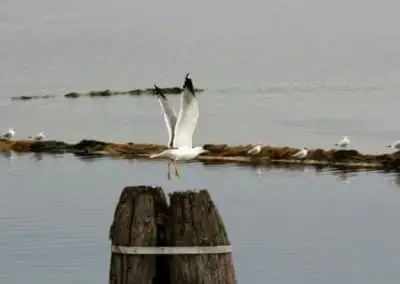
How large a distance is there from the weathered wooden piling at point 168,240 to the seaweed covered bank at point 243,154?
17315mm

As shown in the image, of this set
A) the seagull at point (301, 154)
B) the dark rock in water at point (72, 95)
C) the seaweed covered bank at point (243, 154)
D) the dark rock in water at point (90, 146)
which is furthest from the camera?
the dark rock in water at point (72, 95)

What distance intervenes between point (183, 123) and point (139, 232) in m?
1.09

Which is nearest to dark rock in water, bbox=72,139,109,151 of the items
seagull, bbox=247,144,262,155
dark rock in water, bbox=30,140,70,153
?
dark rock in water, bbox=30,140,70,153

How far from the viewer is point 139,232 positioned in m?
6.44

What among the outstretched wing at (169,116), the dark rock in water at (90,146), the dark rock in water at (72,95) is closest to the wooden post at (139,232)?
the outstretched wing at (169,116)

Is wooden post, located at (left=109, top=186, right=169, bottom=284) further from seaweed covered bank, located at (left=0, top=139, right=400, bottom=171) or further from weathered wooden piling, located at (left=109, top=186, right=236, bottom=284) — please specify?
seaweed covered bank, located at (left=0, top=139, right=400, bottom=171)

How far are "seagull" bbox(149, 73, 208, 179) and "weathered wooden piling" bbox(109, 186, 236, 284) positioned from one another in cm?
95

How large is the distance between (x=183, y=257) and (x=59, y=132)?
32257mm

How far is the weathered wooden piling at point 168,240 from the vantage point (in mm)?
6375

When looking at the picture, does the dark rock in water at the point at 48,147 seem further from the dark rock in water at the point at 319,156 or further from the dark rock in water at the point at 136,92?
the dark rock in water at the point at 136,92

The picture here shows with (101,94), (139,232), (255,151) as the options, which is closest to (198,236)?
(139,232)

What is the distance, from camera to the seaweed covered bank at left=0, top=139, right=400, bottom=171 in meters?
26.1

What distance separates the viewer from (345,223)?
2022 cm

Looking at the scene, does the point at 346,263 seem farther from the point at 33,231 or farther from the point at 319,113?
the point at 319,113
